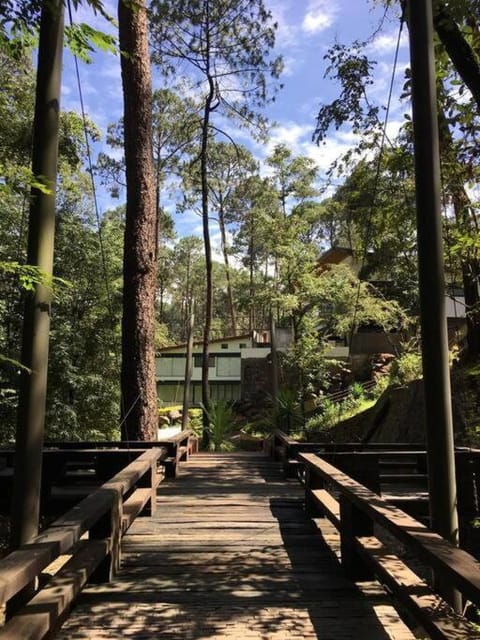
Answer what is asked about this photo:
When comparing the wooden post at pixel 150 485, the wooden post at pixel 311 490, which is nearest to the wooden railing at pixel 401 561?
the wooden post at pixel 311 490

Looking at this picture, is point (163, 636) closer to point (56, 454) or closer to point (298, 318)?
point (56, 454)

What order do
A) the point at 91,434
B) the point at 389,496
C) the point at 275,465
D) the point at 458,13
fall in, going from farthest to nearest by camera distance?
1. the point at 91,434
2. the point at 275,465
3. the point at 389,496
4. the point at 458,13

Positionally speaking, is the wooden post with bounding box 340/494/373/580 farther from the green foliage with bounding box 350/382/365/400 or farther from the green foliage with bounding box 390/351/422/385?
the green foliage with bounding box 350/382/365/400

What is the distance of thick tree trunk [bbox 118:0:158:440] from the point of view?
813 centimetres

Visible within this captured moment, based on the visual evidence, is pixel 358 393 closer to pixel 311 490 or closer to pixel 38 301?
pixel 311 490

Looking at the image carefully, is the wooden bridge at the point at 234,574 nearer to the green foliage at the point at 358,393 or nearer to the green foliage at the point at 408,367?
the green foliage at the point at 408,367

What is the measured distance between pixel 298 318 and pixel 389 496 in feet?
36.4

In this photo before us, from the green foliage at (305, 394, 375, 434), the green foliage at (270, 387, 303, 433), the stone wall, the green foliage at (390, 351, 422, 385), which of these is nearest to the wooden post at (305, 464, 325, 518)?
the green foliage at (270, 387, 303, 433)

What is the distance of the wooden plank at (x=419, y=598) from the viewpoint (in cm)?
220

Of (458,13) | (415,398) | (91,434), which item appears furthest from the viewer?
(91,434)

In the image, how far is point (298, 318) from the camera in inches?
686

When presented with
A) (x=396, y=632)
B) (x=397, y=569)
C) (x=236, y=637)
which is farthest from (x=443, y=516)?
(x=236, y=637)

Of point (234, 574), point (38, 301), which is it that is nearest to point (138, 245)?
point (38, 301)

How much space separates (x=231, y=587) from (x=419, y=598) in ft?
4.46
